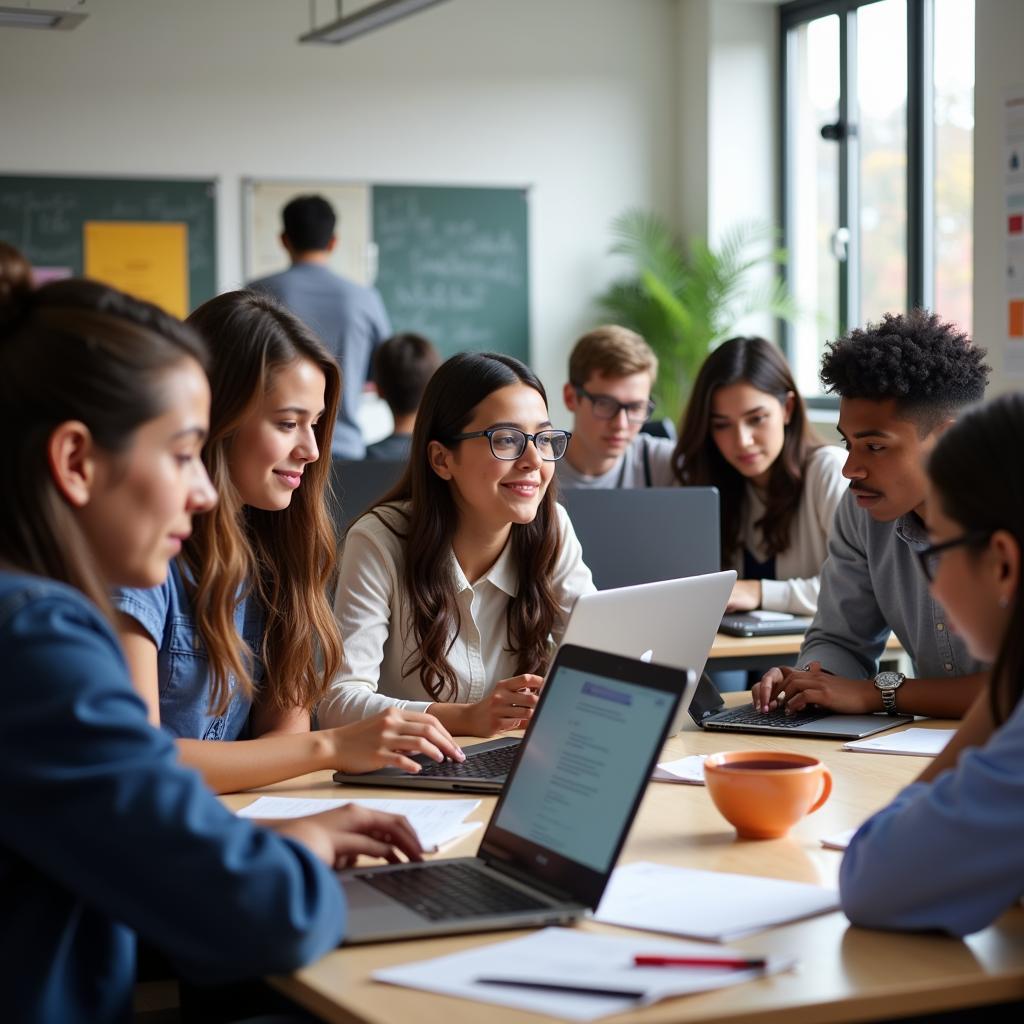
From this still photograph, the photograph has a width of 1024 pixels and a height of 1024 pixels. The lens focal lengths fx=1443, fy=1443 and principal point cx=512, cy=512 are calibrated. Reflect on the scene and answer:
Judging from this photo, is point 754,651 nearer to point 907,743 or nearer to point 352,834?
point 907,743

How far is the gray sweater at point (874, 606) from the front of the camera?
2430 mm

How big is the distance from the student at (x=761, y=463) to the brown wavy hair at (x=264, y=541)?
159 centimetres

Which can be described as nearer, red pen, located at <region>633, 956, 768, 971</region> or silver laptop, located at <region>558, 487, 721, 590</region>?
red pen, located at <region>633, 956, 768, 971</region>

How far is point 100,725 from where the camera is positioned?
45.2 inches

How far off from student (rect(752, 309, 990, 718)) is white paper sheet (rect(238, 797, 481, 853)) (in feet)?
2.41

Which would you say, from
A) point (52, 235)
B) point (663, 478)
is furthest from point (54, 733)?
point (52, 235)

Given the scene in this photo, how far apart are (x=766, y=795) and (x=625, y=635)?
38 cm

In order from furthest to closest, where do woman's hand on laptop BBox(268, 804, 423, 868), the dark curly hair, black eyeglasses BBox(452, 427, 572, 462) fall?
black eyeglasses BBox(452, 427, 572, 462), the dark curly hair, woman's hand on laptop BBox(268, 804, 423, 868)

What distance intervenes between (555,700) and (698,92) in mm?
Result: 5643

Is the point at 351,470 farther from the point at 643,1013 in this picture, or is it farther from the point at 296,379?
the point at 643,1013

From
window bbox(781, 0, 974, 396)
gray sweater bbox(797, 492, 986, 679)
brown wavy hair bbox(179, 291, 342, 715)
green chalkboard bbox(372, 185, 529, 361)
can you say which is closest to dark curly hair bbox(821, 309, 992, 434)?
gray sweater bbox(797, 492, 986, 679)

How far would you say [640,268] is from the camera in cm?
673

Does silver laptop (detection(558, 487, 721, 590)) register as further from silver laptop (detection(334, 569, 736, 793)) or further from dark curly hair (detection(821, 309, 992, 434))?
silver laptop (detection(334, 569, 736, 793))

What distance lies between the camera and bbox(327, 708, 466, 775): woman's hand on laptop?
1858mm
